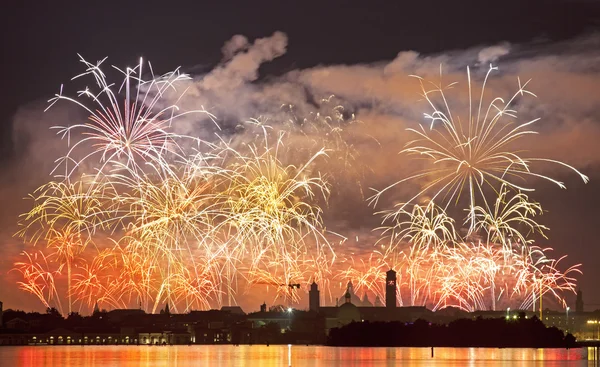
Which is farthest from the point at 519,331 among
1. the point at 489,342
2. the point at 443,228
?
the point at 443,228

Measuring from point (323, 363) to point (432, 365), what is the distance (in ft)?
53.1

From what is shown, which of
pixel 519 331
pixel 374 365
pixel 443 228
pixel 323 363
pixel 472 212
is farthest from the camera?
pixel 519 331

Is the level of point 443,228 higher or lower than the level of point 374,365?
higher

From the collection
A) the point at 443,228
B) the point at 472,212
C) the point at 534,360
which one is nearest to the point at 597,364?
the point at 534,360

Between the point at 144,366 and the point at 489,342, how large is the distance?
234 ft

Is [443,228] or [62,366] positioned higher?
[443,228]

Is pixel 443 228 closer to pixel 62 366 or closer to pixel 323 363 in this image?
pixel 323 363

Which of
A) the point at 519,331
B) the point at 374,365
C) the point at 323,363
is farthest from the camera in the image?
the point at 519,331

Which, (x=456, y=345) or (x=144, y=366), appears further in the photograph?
(x=456, y=345)

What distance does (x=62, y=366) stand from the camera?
144 m

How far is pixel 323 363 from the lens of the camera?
150 metres

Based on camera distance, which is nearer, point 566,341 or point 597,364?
point 597,364

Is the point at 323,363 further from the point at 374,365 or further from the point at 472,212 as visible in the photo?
the point at 472,212

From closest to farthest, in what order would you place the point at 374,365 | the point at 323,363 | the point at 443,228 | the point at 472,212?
the point at 472,212 < the point at 443,228 < the point at 374,365 < the point at 323,363
